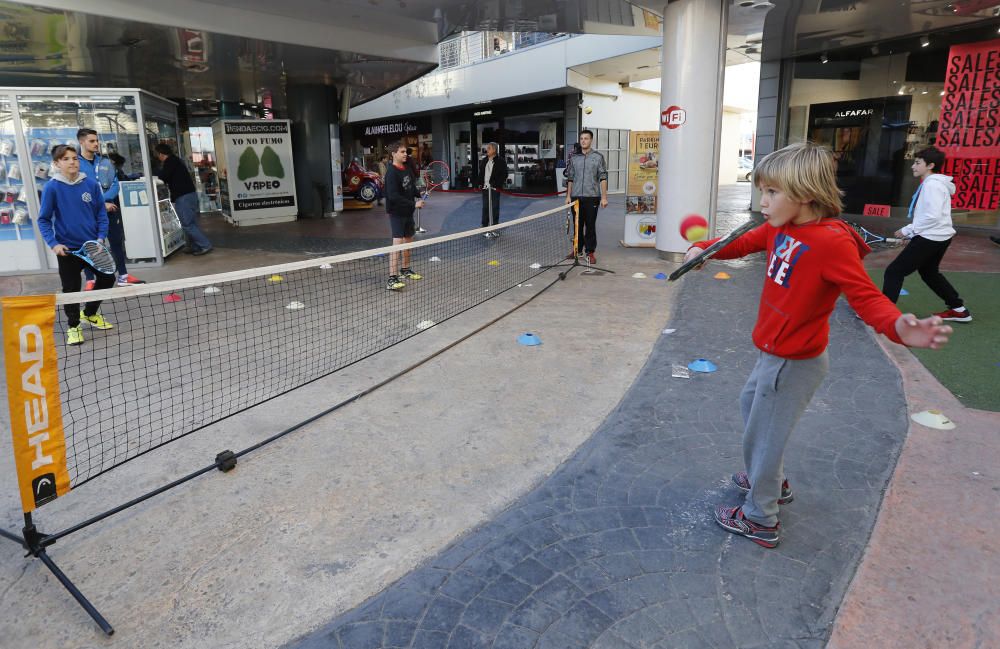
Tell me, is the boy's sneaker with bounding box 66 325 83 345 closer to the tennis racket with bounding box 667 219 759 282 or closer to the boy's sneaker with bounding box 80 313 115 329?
the boy's sneaker with bounding box 80 313 115 329

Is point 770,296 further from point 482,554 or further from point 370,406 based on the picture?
point 370,406

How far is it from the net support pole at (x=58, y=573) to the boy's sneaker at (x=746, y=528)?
2807 mm

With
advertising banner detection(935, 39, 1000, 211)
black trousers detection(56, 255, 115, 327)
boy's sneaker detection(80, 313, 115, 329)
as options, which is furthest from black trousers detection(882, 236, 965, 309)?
advertising banner detection(935, 39, 1000, 211)

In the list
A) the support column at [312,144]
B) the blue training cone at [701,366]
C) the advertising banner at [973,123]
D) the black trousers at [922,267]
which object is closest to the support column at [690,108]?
the black trousers at [922,267]

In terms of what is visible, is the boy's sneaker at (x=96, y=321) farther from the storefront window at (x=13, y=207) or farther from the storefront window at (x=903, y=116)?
the storefront window at (x=903, y=116)

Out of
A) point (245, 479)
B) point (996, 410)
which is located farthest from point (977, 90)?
point (245, 479)

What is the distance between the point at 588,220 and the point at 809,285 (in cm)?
736

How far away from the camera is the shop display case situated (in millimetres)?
9602

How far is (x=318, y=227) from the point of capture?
16266mm

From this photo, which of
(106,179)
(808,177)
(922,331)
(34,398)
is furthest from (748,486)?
(106,179)

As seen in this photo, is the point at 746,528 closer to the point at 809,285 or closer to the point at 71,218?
the point at 809,285

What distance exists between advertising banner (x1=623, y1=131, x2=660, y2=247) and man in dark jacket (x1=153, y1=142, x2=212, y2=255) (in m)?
8.49

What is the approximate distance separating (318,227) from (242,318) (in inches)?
378

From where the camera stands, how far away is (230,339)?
20.9 feet
